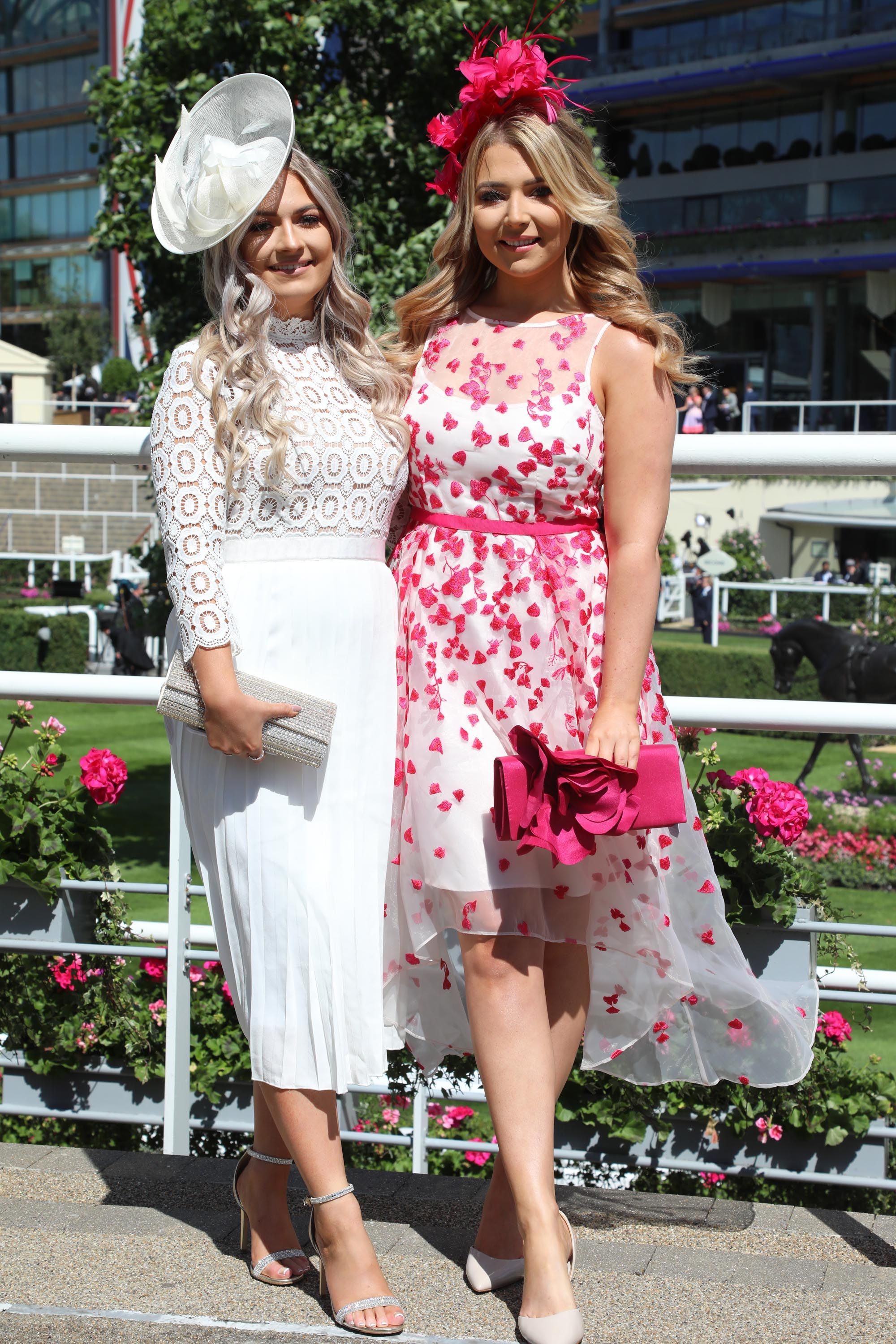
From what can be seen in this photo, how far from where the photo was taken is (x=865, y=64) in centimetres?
3247

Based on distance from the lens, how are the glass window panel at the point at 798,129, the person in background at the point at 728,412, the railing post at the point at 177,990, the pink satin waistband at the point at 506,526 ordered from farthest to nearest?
the glass window panel at the point at 798,129 → the person in background at the point at 728,412 → the railing post at the point at 177,990 → the pink satin waistband at the point at 506,526

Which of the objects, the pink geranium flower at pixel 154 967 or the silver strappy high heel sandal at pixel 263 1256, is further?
the pink geranium flower at pixel 154 967

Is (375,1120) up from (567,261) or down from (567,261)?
down

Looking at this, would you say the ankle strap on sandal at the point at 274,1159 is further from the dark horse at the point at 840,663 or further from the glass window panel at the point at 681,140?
the glass window panel at the point at 681,140

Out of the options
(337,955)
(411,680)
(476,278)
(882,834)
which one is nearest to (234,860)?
(337,955)

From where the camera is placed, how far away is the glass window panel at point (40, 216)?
56.3m

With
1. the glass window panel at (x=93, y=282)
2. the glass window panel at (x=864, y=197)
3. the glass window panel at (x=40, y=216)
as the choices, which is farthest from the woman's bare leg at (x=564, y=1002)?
the glass window panel at (x=40, y=216)

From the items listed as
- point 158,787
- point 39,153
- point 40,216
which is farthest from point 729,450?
point 39,153

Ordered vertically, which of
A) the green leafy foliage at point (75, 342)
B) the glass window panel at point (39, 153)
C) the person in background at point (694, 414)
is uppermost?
the glass window panel at point (39, 153)

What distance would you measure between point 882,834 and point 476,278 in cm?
1016

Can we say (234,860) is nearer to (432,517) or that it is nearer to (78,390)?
(432,517)

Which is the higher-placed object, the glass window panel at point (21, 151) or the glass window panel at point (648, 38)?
the glass window panel at point (21, 151)

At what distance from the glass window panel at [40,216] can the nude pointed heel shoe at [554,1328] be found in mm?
59485

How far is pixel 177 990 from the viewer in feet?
7.57
